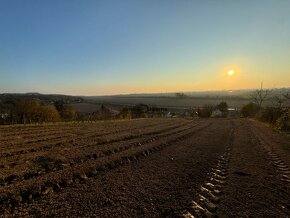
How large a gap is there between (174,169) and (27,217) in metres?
7.06

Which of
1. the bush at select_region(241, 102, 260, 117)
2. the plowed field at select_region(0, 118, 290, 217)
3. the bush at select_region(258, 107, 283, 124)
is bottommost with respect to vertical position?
the bush at select_region(241, 102, 260, 117)

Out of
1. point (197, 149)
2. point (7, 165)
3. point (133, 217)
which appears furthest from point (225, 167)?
point (7, 165)

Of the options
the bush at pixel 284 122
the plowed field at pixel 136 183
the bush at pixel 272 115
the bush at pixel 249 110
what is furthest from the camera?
the bush at pixel 249 110

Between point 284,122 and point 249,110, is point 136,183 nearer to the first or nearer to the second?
point 284,122

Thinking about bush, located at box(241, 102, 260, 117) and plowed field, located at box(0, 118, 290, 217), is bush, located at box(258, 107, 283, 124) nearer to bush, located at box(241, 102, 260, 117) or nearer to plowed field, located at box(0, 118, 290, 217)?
plowed field, located at box(0, 118, 290, 217)

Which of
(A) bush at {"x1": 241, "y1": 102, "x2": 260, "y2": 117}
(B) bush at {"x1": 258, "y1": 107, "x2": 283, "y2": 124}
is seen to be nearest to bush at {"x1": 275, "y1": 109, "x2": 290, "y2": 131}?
(B) bush at {"x1": 258, "y1": 107, "x2": 283, "y2": 124}

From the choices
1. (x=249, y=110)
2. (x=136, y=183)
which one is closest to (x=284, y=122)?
(x=136, y=183)

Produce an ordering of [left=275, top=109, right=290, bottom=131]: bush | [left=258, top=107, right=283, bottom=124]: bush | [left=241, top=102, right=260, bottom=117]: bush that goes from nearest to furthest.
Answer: [left=275, top=109, right=290, bottom=131]: bush < [left=258, top=107, right=283, bottom=124]: bush < [left=241, top=102, right=260, bottom=117]: bush

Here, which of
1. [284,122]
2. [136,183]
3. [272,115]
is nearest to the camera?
[136,183]

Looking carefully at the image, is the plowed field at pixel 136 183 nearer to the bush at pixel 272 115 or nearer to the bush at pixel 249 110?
the bush at pixel 272 115

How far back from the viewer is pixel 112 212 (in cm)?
777

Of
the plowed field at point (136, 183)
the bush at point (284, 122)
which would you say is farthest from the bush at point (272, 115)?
the plowed field at point (136, 183)

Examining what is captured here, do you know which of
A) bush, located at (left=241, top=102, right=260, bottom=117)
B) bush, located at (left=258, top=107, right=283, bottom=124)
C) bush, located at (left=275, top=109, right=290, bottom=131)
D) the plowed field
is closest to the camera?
the plowed field

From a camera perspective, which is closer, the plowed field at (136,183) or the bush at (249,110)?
the plowed field at (136,183)
